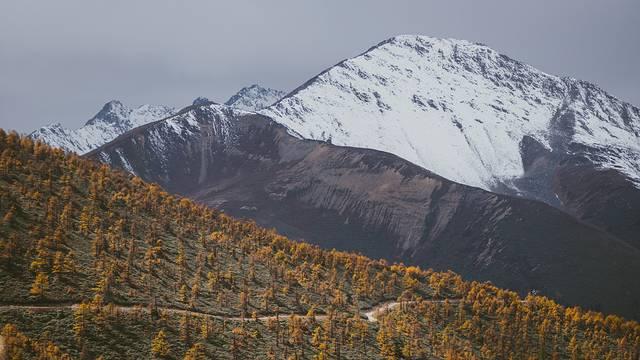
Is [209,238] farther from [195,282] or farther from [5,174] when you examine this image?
[5,174]

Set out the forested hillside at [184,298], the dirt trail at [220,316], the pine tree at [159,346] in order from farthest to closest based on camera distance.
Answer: the forested hillside at [184,298] < the pine tree at [159,346] < the dirt trail at [220,316]

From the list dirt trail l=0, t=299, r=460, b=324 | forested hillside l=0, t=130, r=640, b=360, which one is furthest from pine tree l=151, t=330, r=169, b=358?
dirt trail l=0, t=299, r=460, b=324

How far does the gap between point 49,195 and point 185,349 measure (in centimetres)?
6267

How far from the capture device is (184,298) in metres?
135

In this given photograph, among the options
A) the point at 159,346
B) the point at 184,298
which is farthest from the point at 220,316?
the point at 159,346

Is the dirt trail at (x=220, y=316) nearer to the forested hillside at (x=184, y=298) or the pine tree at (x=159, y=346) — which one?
the forested hillside at (x=184, y=298)

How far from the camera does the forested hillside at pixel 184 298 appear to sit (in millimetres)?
110938

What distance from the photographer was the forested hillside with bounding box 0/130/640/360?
4368 inches

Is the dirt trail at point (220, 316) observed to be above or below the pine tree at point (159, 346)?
above

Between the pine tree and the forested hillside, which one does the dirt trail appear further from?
the pine tree

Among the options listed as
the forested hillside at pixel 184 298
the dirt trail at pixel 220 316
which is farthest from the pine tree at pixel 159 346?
the dirt trail at pixel 220 316

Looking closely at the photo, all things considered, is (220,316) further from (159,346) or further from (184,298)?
(159,346)

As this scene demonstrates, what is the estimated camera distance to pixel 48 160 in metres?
177

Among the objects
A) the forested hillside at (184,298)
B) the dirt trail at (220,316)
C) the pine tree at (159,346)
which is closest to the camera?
the dirt trail at (220,316)
